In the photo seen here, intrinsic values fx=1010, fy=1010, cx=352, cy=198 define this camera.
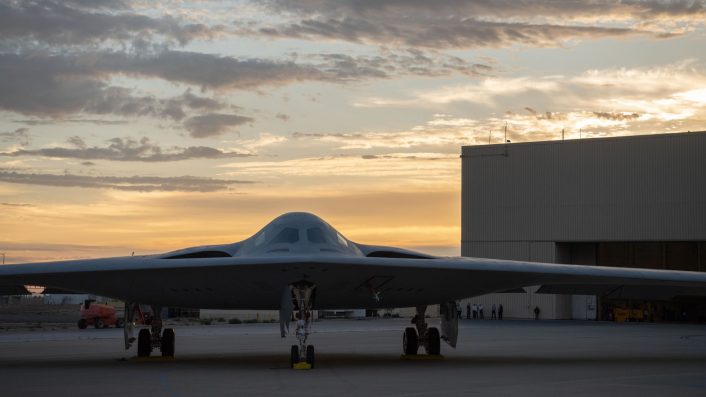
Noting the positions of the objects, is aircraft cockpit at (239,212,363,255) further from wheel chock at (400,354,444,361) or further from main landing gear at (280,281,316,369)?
wheel chock at (400,354,444,361)

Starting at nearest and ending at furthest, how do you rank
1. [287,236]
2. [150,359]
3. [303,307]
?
[303,307] → [287,236] → [150,359]

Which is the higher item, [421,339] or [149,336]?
[421,339]

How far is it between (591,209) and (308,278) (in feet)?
145

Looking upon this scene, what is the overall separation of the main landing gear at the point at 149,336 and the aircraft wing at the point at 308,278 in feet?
2.96

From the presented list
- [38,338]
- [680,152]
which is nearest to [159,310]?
[38,338]

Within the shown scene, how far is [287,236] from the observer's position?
1989 cm

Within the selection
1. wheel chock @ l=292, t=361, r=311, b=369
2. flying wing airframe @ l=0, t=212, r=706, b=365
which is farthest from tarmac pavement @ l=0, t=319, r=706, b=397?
flying wing airframe @ l=0, t=212, r=706, b=365

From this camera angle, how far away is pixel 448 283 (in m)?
20.0

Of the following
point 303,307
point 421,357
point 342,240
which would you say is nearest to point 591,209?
point 421,357

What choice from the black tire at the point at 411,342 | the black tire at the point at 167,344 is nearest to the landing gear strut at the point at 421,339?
the black tire at the point at 411,342

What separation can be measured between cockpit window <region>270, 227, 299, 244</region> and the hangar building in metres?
40.3

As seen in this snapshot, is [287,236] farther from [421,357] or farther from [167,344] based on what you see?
[421,357]

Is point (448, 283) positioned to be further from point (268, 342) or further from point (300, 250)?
point (268, 342)

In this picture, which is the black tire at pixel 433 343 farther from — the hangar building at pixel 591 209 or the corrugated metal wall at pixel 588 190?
the corrugated metal wall at pixel 588 190
